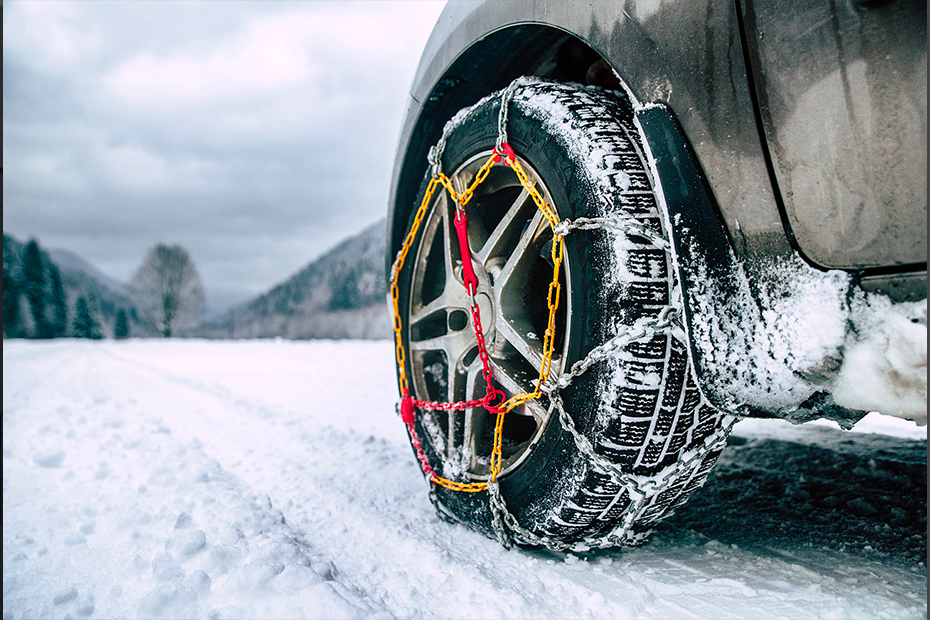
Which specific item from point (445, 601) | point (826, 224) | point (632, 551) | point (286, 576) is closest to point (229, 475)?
point (286, 576)

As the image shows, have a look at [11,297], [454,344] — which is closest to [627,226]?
[454,344]

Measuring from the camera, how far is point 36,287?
39906 mm

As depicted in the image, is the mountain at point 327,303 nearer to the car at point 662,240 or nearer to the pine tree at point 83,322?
the pine tree at point 83,322

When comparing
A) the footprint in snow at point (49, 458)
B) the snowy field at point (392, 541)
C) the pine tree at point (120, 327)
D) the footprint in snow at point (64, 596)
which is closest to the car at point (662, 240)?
the snowy field at point (392, 541)

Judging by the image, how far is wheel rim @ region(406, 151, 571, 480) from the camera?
139 cm

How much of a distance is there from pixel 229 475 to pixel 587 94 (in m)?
2.01

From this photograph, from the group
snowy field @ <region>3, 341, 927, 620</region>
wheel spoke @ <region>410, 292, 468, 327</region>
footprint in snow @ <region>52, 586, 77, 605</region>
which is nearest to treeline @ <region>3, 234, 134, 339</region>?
snowy field @ <region>3, 341, 927, 620</region>

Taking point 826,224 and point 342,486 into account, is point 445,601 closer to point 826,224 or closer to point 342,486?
point 342,486

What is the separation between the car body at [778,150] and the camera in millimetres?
735

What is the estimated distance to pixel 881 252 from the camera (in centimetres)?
76

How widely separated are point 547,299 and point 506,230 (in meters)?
0.28

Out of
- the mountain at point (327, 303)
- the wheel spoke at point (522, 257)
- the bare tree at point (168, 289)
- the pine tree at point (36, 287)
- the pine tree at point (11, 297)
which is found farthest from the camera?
the mountain at point (327, 303)

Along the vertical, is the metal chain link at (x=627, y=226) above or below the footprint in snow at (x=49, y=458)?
above

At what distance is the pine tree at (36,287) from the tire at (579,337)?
1934 inches
